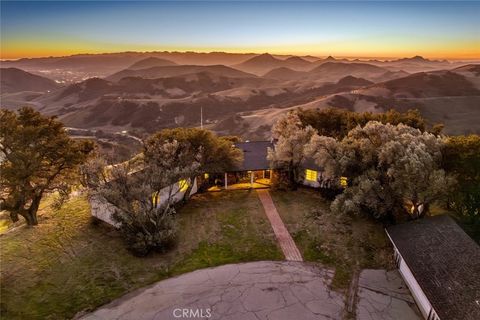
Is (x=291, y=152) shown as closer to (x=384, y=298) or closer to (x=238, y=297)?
(x=384, y=298)

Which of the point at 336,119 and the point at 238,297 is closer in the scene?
the point at 238,297

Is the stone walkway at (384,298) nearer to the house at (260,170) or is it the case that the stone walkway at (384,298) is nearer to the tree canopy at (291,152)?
the house at (260,170)

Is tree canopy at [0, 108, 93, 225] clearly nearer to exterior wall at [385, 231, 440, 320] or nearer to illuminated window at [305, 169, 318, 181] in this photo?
illuminated window at [305, 169, 318, 181]

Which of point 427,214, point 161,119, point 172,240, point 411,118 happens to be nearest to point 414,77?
point 161,119

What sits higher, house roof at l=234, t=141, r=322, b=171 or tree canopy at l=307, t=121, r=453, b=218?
tree canopy at l=307, t=121, r=453, b=218

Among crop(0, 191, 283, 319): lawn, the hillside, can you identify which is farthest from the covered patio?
the hillside

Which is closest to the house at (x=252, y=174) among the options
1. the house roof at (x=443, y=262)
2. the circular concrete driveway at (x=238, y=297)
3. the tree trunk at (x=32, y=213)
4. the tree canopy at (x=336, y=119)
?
the tree canopy at (x=336, y=119)

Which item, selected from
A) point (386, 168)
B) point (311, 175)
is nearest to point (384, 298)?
point (386, 168)
